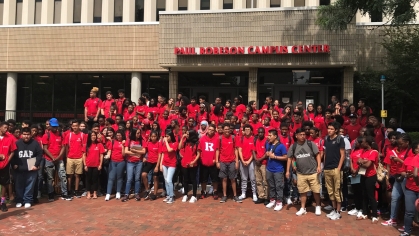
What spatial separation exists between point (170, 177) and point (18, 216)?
3368 mm

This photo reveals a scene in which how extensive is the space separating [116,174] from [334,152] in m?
5.25

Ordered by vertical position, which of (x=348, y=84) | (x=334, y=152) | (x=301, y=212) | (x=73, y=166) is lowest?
(x=301, y=212)

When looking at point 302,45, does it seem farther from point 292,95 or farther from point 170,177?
point 170,177

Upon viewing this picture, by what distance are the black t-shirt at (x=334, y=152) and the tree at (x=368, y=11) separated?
182 inches

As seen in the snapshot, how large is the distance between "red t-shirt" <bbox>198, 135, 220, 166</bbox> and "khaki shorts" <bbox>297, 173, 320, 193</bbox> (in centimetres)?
215

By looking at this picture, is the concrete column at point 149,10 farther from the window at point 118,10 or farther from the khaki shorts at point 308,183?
the khaki shorts at point 308,183

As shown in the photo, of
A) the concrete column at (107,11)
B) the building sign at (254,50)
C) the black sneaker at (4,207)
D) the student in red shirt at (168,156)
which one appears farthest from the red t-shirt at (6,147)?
the concrete column at (107,11)

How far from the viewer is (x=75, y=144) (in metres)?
9.46

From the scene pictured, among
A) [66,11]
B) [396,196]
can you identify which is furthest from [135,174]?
[66,11]

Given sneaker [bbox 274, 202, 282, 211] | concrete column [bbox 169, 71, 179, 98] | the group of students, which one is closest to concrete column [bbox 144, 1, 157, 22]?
concrete column [bbox 169, 71, 179, 98]

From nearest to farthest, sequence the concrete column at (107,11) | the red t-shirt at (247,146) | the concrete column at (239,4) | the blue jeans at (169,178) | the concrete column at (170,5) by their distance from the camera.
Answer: the blue jeans at (169,178) < the red t-shirt at (247,146) < the concrete column at (239,4) < the concrete column at (170,5) < the concrete column at (107,11)

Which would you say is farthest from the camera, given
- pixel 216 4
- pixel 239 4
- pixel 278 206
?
pixel 216 4

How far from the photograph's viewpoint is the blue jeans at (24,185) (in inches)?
343

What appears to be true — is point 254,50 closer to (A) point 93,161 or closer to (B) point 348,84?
(B) point 348,84
